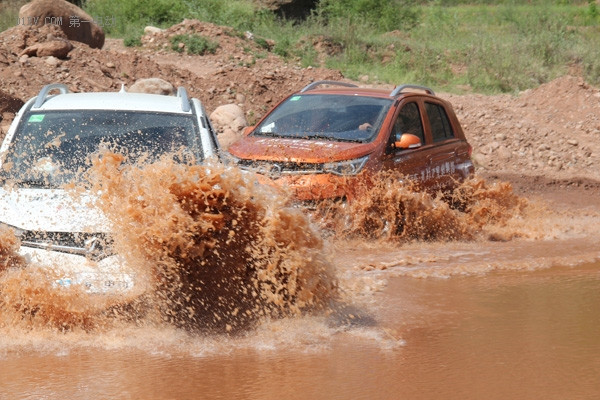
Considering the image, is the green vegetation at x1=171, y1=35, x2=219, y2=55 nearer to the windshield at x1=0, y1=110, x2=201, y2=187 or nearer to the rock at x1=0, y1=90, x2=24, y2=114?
the rock at x1=0, y1=90, x2=24, y2=114

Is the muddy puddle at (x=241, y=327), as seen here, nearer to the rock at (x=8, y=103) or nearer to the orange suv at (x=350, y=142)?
the orange suv at (x=350, y=142)

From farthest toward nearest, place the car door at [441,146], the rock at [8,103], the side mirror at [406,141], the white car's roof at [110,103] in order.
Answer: the rock at [8,103] → the car door at [441,146] → the side mirror at [406,141] → the white car's roof at [110,103]

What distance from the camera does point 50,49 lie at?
55.6 ft

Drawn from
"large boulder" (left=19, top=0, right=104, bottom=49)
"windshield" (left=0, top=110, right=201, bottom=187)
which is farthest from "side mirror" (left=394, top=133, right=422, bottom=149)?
"large boulder" (left=19, top=0, right=104, bottom=49)

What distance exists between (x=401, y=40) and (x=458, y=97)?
7.82 m

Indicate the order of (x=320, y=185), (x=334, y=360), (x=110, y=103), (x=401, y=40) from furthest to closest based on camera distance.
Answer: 1. (x=401, y=40)
2. (x=320, y=185)
3. (x=110, y=103)
4. (x=334, y=360)

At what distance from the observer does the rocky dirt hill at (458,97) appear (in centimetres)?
1609

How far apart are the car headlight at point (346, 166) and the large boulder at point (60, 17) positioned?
1163 centimetres

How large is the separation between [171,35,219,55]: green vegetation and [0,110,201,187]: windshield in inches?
585

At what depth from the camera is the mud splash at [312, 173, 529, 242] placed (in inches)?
370

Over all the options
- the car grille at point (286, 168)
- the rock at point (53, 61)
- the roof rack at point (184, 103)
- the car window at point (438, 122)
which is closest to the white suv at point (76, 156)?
the roof rack at point (184, 103)

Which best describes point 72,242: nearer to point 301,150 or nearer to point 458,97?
point 301,150

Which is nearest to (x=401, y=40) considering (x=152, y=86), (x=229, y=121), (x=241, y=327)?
(x=229, y=121)

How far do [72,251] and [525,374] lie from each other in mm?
2856
